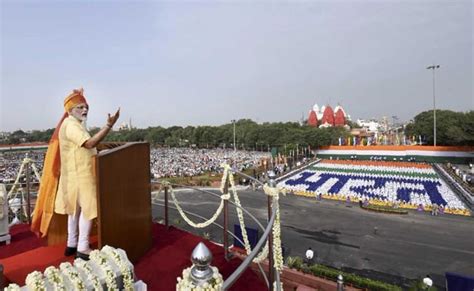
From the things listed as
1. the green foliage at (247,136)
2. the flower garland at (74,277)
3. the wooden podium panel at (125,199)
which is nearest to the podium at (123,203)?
the wooden podium panel at (125,199)

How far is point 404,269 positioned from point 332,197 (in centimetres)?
1208

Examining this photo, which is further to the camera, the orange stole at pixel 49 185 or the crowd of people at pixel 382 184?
the crowd of people at pixel 382 184

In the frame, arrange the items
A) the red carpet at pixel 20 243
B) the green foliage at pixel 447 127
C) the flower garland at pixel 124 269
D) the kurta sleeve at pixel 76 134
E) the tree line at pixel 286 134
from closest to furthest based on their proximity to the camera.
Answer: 1. the flower garland at pixel 124 269
2. the kurta sleeve at pixel 76 134
3. the red carpet at pixel 20 243
4. the green foliage at pixel 447 127
5. the tree line at pixel 286 134

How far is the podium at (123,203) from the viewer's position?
367 centimetres

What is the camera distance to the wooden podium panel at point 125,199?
3666 mm

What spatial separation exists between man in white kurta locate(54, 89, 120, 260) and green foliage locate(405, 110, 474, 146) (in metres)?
44.4

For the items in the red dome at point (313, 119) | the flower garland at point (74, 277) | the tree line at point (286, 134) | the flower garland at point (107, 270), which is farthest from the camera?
the red dome at point (313, 119)

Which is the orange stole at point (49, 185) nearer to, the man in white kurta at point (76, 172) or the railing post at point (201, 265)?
the man in white kurta at point (76, 172)

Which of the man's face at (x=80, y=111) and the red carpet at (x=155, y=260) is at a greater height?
the man's face at (x=80, y=111)

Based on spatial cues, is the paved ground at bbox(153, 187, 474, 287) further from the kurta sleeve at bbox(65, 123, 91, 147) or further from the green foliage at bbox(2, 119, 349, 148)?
the green foliage at bbox(2, 119, 349, 148)

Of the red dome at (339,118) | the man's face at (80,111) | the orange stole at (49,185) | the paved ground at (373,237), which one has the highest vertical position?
the red dome at (339,118)

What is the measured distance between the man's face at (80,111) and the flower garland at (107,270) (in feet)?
6.45

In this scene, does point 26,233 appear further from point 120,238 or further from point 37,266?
point 120,238

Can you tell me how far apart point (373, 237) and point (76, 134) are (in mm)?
13934
